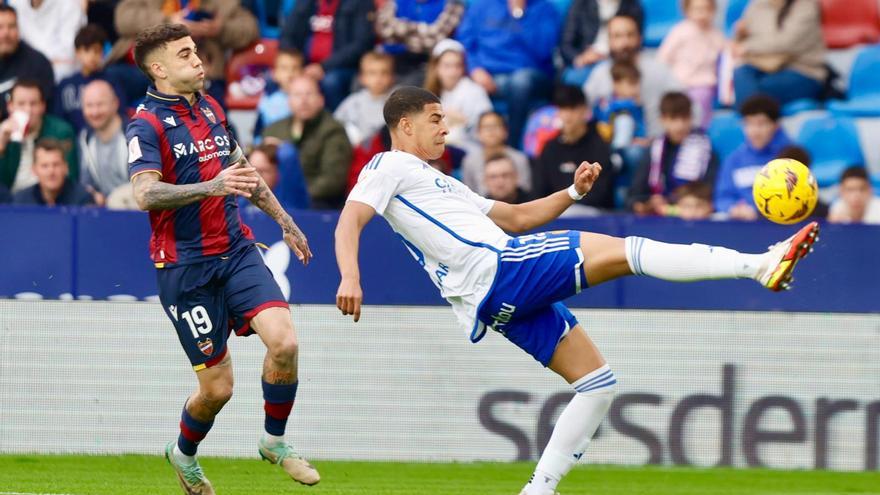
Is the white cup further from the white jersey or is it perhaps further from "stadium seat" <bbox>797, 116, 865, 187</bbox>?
"stadium seat" <bbox>797, 116, 865, 187</bbox>

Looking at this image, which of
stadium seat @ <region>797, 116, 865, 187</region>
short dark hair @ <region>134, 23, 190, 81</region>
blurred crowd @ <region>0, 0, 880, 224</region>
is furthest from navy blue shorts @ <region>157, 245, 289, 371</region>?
stadium seat @ <region>797, 116, 865, 187</region>

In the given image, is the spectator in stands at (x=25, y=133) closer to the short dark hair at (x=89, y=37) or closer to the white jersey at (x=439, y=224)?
the short dark hair at (x=89, y=37)

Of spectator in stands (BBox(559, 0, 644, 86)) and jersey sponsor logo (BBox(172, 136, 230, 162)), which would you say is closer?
jersey sponsor logo (BBox(172, 136, 230, 162))

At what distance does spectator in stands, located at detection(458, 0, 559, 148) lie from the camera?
14.3 metres

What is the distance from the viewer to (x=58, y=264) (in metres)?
11.4

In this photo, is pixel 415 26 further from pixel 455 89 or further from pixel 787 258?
pixel 787 258

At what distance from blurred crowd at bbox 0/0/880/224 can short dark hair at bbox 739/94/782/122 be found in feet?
0.04

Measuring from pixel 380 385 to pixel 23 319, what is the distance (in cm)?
277

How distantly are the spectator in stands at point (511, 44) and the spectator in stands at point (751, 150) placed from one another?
2.25 meters

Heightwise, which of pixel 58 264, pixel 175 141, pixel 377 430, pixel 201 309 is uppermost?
pixel 175 141

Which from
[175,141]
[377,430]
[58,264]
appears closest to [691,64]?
[377,430]

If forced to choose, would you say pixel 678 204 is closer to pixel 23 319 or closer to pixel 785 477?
pixel 785 477

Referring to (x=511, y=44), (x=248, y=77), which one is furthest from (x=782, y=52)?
(x=248, y=77)

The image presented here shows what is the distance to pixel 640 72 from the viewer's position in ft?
45.6
